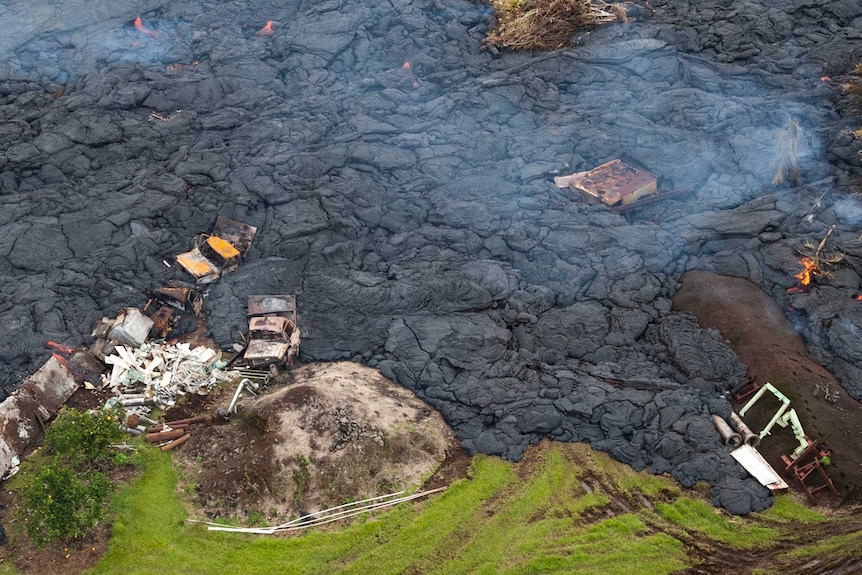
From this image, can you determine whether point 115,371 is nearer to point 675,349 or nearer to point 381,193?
point 381,193

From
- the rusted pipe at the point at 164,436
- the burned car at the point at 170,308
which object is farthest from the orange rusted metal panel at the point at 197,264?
the rusted pipe at the point at 164,436

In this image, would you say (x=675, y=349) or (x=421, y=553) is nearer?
(x=421, y=553)

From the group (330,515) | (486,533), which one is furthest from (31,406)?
(486,533)

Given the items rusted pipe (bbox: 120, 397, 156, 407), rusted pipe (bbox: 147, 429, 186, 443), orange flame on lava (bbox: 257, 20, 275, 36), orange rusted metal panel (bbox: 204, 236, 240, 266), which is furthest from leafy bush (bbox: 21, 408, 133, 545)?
orange flame on lava (bbox: 257, 20, 275, 36)

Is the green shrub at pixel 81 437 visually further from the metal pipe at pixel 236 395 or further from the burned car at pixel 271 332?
the burned car at pixel 271 332

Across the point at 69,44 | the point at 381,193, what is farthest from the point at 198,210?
the point at 69,44

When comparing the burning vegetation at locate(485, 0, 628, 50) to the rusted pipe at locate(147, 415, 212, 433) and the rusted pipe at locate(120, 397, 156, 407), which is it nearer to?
the rusted pipe at locate(147, 415, 212, 433)
